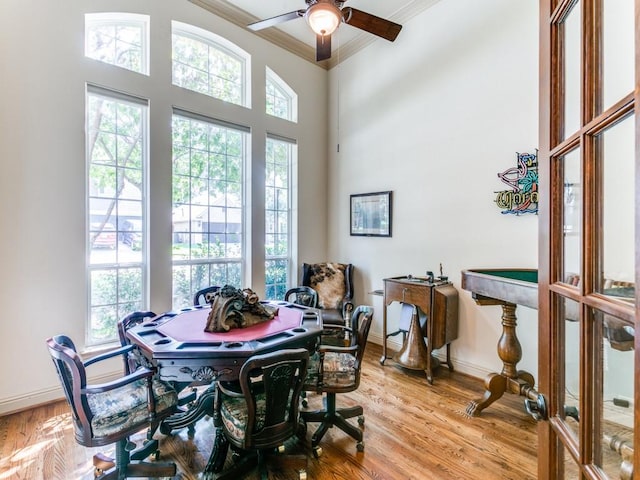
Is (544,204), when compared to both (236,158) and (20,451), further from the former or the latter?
(236,158)

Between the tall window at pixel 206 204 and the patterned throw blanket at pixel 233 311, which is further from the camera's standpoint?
the tall window at pixel 206 204

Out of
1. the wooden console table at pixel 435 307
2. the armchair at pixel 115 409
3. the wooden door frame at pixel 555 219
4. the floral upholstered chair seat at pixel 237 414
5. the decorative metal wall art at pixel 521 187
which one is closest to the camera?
the wooden door frame at pixel 555 219

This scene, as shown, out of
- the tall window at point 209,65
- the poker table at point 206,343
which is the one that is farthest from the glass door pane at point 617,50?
the tall window at point 209,65

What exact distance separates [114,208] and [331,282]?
8.82ft

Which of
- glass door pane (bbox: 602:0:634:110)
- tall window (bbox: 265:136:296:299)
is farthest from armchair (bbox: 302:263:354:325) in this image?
glass door pane (bbox: 602:0:634:110)

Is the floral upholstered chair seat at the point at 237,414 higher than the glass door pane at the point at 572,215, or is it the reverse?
the glass door pane at the point at 572,215

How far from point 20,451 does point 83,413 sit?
3.66ft

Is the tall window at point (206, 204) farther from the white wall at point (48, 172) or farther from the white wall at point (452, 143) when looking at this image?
the white wall at point (452, 143)

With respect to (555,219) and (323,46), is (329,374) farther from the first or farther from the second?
(323,46)

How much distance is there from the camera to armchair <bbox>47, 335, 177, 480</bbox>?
1.61 metres

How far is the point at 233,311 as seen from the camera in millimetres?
2211

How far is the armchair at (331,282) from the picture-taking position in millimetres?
4270

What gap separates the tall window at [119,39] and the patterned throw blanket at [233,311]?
8.68 feet

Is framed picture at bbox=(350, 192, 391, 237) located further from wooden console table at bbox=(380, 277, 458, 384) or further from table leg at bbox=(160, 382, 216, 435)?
table leg at bbox=(160, 382, 216, 435)
